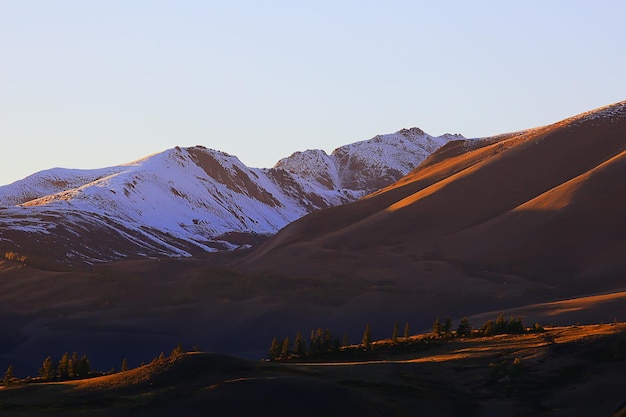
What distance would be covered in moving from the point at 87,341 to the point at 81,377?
235ft

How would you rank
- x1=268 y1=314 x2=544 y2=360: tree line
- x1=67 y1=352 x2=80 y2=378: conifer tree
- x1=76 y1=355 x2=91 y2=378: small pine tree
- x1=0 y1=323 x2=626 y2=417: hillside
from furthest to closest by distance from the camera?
x1=268 y1=314 x2=544 y2=360: tree line
x1=76 y1=355 x2=91 y2=378: small pine tree
x1=67 y1=352 x2=80 y2=378: conifer tree
x1=0 y1=323 x2=626 y2=417: hillside

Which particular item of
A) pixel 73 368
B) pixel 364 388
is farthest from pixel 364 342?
pixel 364 388

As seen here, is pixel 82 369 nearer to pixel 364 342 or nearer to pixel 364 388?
pixel 364 342

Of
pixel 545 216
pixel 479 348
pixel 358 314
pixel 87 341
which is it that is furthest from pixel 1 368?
pixel 545 216

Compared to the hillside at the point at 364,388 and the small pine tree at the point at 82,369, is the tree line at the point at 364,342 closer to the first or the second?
the hillside at the point at 364,388

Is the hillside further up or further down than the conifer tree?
further down

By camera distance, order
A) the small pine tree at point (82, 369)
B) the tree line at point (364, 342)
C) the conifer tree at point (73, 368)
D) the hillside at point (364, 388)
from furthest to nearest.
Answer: the tree line at point (364, 342) → the small pine tree at point (82, 369) → the conifer tree at point (73, 368) → the hillside at point (364, 388)

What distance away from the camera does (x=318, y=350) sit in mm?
81688

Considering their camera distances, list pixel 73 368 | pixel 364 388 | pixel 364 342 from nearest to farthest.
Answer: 1. pixel 364 388
2. pixel 73 368
3. pixel 364 342

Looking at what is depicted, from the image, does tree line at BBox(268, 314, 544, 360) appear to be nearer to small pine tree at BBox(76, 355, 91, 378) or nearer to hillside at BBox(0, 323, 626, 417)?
hillside at BBox(0, 323, 626, 417)

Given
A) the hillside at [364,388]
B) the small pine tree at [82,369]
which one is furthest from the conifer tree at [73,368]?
the hillside at [364,388]

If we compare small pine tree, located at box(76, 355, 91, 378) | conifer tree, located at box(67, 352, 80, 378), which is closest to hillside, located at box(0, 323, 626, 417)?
conifer tree, located at box(67, 352, 80, 378)

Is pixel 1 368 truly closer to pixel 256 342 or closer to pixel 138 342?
pixel 138 342

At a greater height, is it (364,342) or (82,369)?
(82,369)
